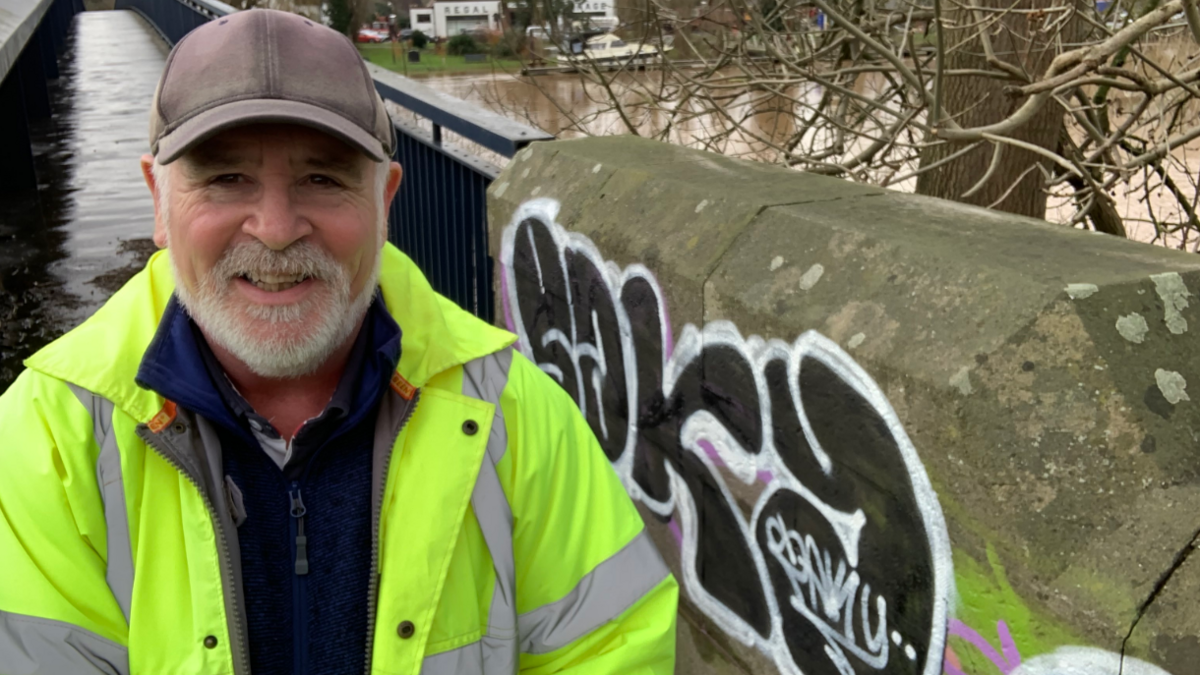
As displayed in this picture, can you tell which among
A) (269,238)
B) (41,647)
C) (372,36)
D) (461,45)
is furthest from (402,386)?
(372,36)

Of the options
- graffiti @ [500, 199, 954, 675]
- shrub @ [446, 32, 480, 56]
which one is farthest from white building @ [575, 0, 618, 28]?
shrub @ [446, 32, 480, 56]

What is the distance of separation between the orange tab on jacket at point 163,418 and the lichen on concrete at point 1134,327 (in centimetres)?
133

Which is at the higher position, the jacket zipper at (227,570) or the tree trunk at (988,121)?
the tree trunk at (988,121)

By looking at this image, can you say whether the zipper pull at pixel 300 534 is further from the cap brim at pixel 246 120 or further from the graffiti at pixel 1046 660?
the graffiti at pixel 1046 660

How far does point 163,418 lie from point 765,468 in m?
1.18

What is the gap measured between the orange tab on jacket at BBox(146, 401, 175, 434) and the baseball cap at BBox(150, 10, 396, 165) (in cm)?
33

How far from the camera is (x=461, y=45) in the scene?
17.3 meters

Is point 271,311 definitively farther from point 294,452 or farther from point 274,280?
point 294,452

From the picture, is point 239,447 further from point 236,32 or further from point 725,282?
point 725,282

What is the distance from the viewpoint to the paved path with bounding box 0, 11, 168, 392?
5145 millimetres

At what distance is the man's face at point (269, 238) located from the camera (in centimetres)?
140

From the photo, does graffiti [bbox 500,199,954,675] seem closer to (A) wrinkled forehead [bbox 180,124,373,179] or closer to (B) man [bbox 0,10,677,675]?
(B) man [bbox 0,10,677,675]

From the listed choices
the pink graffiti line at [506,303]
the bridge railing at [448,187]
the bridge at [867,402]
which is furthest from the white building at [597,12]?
the pink graffiti line at [506,303]

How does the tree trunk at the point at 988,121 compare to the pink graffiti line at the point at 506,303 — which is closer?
the pink graffiti line at the point at 506,303
